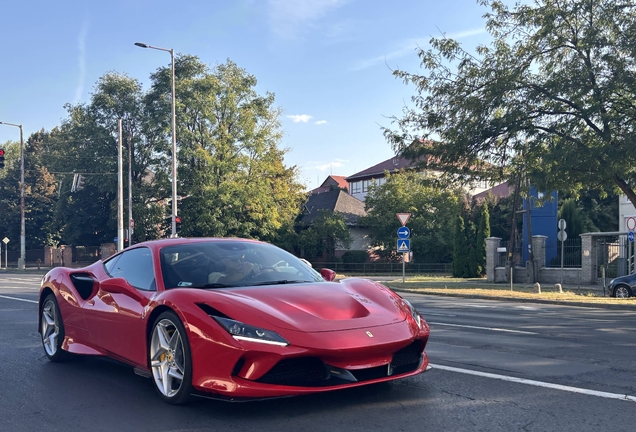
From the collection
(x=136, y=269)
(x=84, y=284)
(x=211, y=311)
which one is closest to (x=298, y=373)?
(x=211, y=311)

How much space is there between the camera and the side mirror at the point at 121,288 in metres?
5.51

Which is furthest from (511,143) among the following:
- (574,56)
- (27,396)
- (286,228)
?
(286,228)

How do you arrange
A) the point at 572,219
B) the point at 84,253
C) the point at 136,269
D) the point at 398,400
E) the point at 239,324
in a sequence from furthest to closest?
the point at 84,253 < the point at 572,219 < the point at 136,269 < the point at 398,400 < the point at 239,324

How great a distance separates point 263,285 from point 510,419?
2193mm

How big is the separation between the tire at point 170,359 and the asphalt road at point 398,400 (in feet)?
0.41

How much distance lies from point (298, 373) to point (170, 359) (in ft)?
3.78

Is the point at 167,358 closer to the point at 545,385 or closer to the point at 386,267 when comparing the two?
the point at 545,385

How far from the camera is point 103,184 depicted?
1975 inches

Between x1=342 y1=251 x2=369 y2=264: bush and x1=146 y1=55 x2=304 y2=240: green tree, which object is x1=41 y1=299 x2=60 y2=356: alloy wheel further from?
x1=342 y1=251 x2=369 y2=264: bush

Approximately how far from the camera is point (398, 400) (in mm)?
4914

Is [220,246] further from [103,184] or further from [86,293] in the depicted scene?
[103,184]

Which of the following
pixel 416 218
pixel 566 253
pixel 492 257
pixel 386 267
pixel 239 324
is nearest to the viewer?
pixel 239 324

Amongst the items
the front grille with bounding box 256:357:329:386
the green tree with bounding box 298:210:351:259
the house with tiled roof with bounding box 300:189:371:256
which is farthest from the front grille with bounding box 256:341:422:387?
the house with tiled roof with bounding box 300:189:371:256

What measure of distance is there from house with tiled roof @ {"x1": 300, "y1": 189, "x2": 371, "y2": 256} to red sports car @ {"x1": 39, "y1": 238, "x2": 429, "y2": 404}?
164 feet
